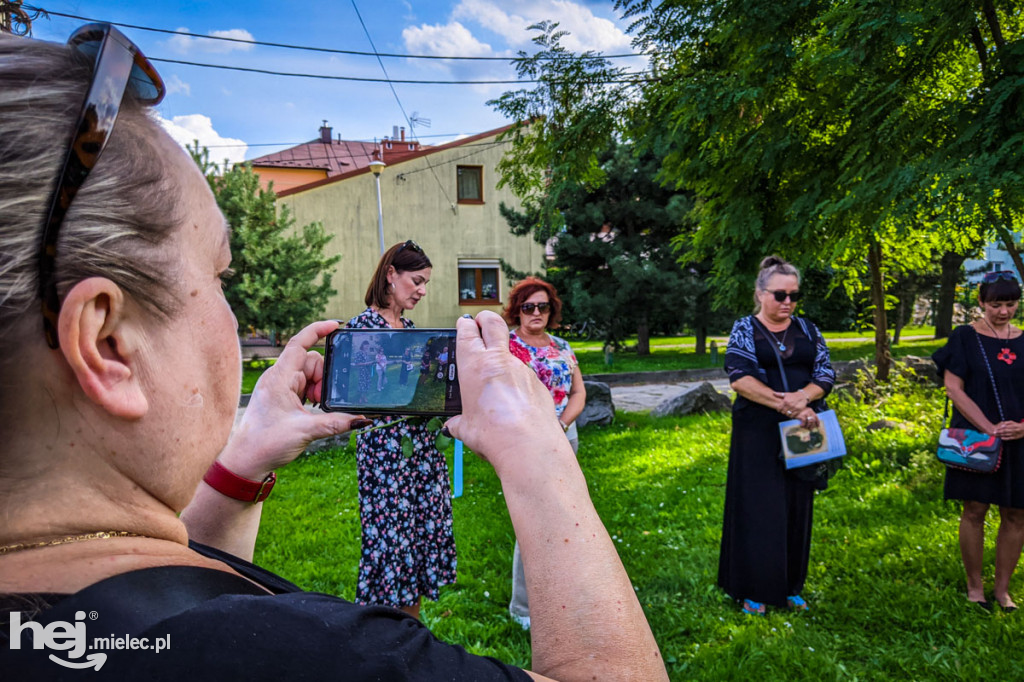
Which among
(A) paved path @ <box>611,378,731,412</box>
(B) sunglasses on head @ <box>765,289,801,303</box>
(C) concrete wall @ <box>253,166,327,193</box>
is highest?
(C) concrete wall @ <box>253,166,327,193</box>

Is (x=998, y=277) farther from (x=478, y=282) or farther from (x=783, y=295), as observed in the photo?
(x=478, y=282)

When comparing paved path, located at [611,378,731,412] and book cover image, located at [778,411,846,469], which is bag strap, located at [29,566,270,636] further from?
paved path, located at [611,378,731,412]

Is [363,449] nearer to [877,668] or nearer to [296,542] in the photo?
[296,542]

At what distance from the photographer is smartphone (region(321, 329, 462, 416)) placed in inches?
61.5

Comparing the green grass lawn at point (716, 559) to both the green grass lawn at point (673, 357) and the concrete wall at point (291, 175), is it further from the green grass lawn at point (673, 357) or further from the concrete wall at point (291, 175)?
the concrete wall at point (291, 175)

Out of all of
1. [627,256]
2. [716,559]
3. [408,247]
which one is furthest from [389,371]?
[627,256]

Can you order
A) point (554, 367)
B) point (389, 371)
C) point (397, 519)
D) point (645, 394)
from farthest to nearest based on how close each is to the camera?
1. point (645, 394)
2. point (554, 367)
3. point (397, 519)
4. point (389, 371)

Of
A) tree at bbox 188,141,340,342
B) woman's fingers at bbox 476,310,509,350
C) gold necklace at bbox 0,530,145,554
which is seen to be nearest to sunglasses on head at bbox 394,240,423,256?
woman's fingers at bbox 476,310,509,350

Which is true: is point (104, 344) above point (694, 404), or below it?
above

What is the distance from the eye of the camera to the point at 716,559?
16.5 ft

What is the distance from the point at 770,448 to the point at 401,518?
246 cm

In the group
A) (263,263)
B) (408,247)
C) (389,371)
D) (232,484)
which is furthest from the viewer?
(263,263)

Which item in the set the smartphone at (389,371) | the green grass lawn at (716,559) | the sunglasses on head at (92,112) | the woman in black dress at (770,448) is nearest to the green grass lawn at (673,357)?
the green grass lawn at (716,559)

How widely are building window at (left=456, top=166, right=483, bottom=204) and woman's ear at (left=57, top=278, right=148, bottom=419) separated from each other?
21943 millimetres
